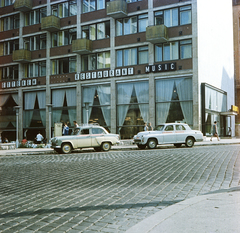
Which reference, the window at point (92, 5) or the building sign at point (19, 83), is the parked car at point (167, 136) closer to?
the window at point (92, 5)

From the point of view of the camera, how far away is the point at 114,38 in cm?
3184

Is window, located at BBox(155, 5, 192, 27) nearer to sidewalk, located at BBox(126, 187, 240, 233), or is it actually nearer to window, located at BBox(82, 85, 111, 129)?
window, located at BBox(82, 85, 111, 129)

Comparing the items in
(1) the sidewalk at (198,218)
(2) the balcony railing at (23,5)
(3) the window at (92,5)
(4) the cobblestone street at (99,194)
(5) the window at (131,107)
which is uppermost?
(2) the balcony railing at (23,5)

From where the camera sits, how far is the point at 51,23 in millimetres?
33969

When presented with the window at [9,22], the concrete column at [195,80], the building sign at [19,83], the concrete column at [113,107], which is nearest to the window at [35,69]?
the building sign at [19,83]

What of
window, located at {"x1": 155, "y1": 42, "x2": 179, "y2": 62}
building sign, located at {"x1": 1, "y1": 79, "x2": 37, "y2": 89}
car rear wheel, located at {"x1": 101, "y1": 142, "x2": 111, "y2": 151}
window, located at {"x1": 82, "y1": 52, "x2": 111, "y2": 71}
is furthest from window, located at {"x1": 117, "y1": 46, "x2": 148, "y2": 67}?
car rear wheel, located at {"x1": 101, "y1": 142, "x2": 111, "y2": 151}

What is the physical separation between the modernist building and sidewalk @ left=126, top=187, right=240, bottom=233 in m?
21.1

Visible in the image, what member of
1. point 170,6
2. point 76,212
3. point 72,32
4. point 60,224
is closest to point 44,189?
point 76,212

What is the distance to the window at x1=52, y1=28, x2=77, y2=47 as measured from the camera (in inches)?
1363

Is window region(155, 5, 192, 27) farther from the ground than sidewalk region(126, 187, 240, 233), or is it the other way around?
window region(155, 5, 192, 27)

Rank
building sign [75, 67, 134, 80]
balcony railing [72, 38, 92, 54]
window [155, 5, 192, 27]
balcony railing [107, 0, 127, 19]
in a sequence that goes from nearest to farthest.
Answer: window [155, 5, 192, 27] < balcony railing [107, 0, 127, 19] < building sign [75, 67, 134, 80] < balcony railing [72, 38, 92, 54]

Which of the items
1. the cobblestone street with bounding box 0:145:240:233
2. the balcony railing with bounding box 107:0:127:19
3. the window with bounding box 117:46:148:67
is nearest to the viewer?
the cobblestone street with bounding box 0:145:240:233

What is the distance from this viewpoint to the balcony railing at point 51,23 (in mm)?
34031

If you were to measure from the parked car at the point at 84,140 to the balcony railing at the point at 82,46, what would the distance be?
14.0 metres
